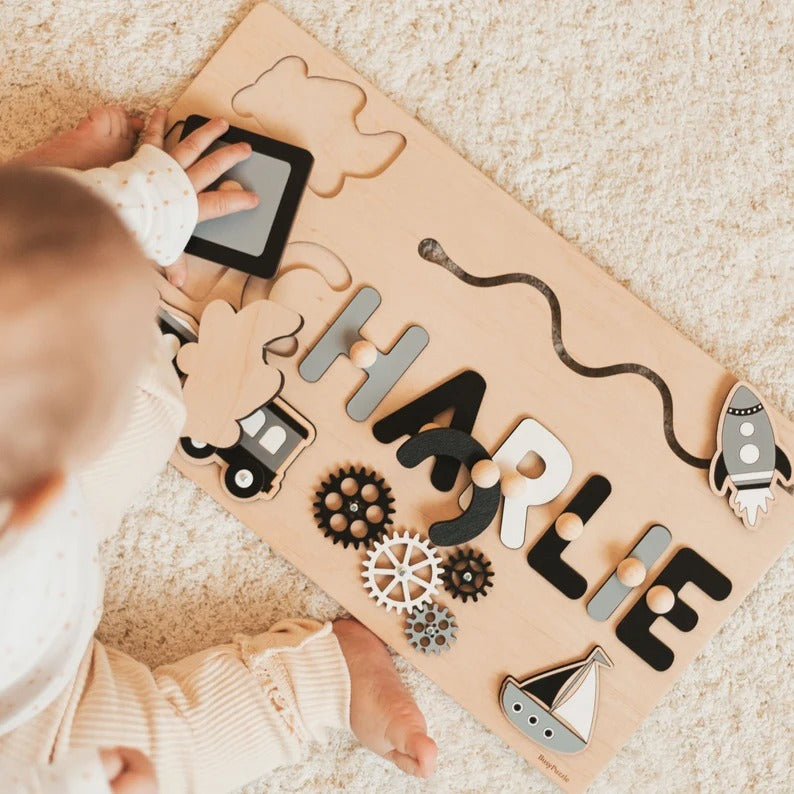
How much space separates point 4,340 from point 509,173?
450mm

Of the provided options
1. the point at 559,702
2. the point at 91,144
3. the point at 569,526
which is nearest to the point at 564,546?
the point at 569,526

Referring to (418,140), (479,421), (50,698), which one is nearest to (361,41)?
(418,140)

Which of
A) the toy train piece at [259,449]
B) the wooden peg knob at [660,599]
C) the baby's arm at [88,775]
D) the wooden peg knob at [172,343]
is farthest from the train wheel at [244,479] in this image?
the wooden peg knob at [660,599]

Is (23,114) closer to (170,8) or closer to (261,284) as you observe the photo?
(170,8)

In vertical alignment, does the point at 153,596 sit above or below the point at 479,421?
below

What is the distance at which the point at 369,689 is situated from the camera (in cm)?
64

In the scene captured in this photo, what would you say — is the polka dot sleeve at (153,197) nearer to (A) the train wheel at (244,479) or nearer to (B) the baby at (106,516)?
(B) the baby at (106,516)

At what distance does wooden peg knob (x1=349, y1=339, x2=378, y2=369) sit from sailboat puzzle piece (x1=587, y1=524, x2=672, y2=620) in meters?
0.27

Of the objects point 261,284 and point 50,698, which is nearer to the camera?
point 50,698

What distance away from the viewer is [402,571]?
0.64m

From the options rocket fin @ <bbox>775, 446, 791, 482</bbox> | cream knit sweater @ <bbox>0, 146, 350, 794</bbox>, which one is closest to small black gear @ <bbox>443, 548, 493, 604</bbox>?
cream knit sweater @ <bbox>0, 146, 350, 794</bbox>

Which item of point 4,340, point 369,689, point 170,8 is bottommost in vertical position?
point 369,689

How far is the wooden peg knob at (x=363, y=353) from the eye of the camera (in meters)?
0.63

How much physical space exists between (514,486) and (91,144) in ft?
1.45
